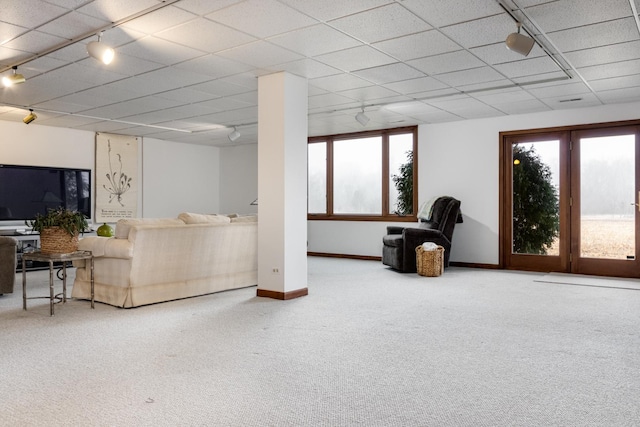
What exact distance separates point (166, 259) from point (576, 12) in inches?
163

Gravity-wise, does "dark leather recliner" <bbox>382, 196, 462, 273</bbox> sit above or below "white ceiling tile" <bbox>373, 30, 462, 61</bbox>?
below

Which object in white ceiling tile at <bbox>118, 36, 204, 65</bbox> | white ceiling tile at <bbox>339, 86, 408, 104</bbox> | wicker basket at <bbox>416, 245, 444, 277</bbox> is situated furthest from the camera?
wicker basket at <bbox>416, 245, 444, 277</bbox>

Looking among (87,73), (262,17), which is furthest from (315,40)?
(87,73)

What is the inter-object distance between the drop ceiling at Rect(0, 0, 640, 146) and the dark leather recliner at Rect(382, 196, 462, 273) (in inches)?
56.2

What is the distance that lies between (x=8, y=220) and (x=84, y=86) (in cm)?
353

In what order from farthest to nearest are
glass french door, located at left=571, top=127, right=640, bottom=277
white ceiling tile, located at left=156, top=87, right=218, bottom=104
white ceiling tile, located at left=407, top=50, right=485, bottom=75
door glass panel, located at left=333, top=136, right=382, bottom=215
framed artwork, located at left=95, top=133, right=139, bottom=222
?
framed artwork, located at left=95, top=133, right=139, bottom=222, door glass panel, located at left=333, top=136, right=382, bottom=215, glass french door, located at left=571, top=127, right=640, bottom=277, white ceiling tile, located at left=156, top=87, right=218, bottom=104, white ceiling tile, located at left=407, top=50, right=485, bottom=75

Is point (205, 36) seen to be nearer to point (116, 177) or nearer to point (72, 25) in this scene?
point (72, 25)

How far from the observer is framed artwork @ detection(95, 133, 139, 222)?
9.23 metres

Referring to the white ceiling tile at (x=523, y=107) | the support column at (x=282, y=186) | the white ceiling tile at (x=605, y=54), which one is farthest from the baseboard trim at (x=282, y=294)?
the white ceiling tile at (x=523, y=107)

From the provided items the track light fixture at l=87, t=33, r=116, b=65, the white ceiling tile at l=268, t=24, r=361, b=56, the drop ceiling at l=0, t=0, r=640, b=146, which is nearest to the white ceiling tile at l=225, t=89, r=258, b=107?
the drop ceiling at l=0, t=0, r=640, b=146

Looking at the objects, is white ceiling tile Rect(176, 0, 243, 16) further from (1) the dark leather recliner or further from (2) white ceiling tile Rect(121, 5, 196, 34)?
(1) the dark leather recliner

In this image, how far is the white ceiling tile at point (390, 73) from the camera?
496 cm

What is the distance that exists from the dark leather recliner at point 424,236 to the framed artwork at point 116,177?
17.4 ft

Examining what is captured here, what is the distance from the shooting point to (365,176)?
30.0ft
